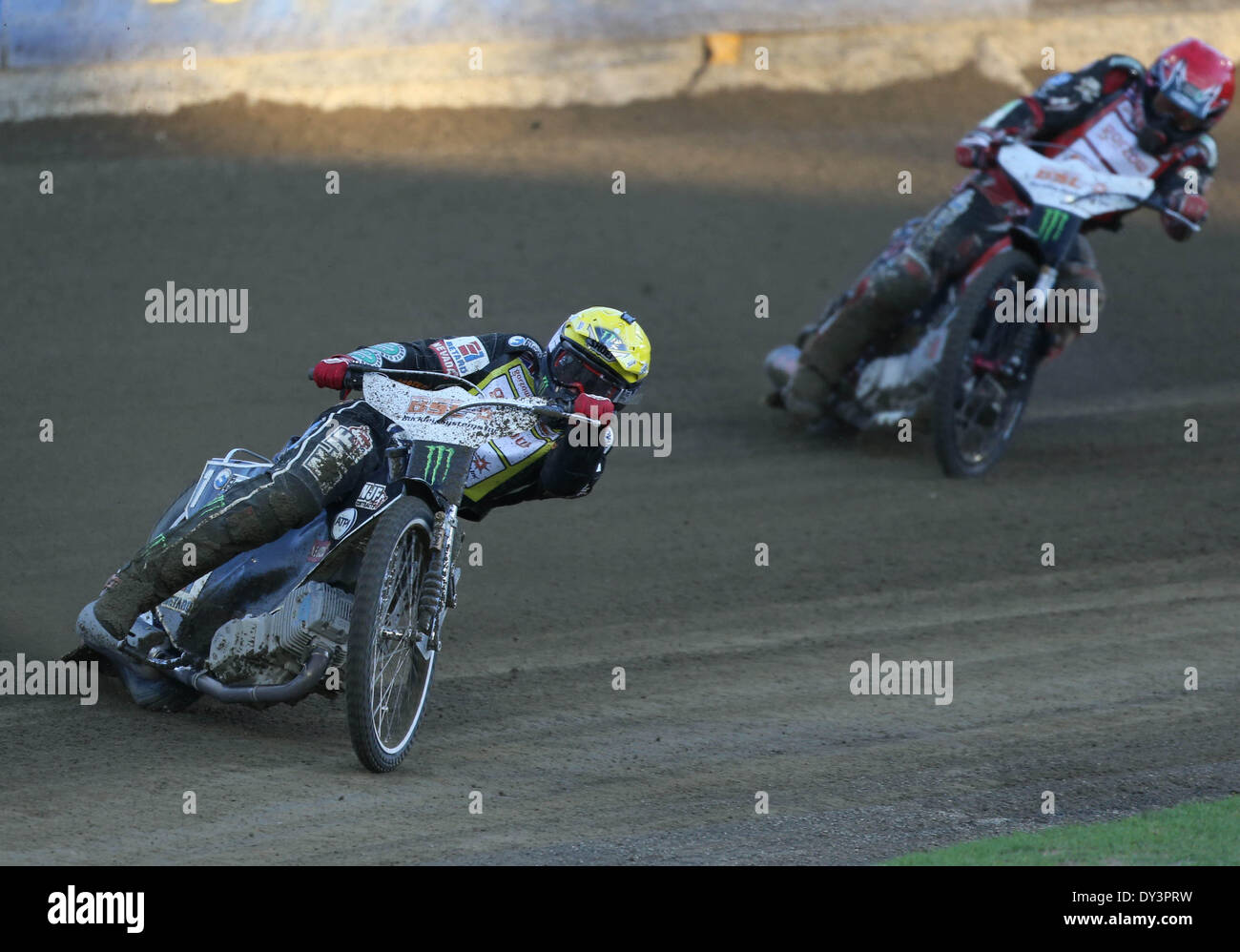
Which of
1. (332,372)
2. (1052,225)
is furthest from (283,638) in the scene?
(1052,225)

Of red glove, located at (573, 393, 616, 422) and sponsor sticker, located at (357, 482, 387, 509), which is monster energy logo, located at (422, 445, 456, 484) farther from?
red glove, located at (573, 393, 616, 422)

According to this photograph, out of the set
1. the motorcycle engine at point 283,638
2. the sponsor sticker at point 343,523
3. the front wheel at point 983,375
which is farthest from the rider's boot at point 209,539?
the front wheel at point 983,375

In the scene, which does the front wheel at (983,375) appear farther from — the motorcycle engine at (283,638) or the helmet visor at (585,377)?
the motorcycle engine at (283,638)

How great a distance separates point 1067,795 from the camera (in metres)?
6.29

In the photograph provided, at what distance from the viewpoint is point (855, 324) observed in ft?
37.8

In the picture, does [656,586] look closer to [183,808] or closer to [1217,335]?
[183,808]

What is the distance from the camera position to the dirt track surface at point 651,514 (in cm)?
617

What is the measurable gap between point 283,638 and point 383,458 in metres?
0.76

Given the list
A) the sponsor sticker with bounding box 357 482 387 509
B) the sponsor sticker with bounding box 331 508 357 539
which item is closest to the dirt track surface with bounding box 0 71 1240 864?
the sponsor sticker with bounding box 331 508 357 539

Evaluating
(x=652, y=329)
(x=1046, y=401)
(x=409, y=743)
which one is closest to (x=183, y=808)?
(x=409, y=743)

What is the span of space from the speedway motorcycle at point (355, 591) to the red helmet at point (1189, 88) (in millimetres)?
6145

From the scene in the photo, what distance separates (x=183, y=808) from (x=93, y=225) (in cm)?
830

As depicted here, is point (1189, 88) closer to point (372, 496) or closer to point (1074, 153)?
point (1074, 153)

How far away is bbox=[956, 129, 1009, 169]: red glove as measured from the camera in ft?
36.3
